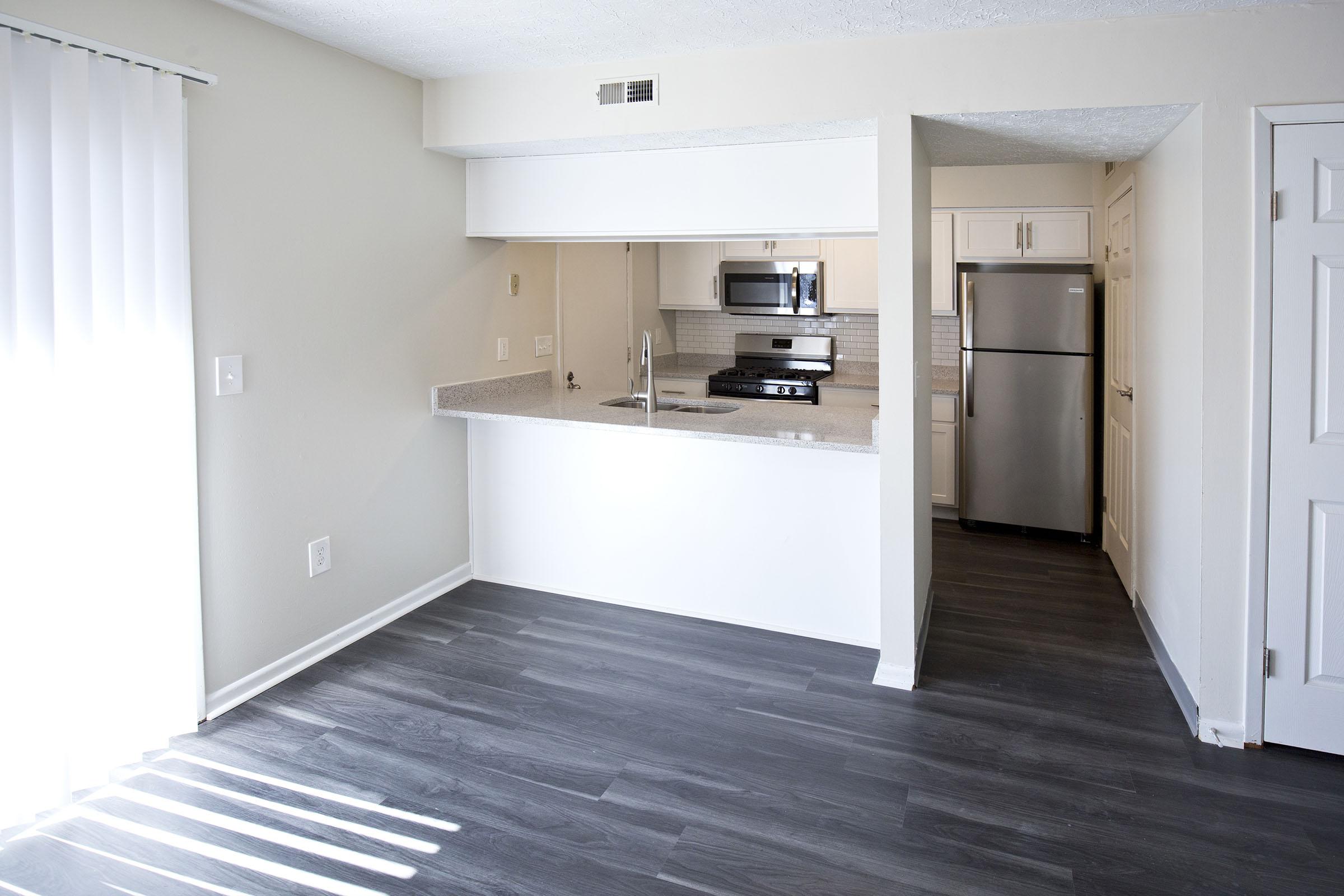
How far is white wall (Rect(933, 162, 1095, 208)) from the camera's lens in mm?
5234

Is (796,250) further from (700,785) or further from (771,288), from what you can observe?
(700,785)

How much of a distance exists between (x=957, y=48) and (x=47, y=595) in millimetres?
3218

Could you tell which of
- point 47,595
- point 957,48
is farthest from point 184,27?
point 957,48

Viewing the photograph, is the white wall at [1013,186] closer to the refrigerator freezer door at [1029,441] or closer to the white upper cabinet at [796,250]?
the white upper cabinet at [796,250]

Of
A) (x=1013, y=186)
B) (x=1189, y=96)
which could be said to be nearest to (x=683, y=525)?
(x=1189, y=96)

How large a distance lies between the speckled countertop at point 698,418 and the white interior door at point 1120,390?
1.28m

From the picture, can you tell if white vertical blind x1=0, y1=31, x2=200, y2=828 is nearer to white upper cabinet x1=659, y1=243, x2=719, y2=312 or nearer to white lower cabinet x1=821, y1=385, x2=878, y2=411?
white lower cabinet x1=821, y1=385, x2=878, y2=411

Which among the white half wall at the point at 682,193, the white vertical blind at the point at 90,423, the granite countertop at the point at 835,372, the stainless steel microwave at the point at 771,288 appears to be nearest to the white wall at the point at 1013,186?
the stainless steel microwave at the point at 771,288

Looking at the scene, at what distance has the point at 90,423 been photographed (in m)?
2.48

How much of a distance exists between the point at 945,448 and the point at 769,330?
1634mm

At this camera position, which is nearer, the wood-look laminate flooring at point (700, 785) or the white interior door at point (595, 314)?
the wood-look laminate flooring at point (700, 785)

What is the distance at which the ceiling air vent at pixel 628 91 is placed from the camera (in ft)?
11.0

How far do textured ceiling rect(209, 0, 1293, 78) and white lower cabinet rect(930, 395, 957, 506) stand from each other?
293cm

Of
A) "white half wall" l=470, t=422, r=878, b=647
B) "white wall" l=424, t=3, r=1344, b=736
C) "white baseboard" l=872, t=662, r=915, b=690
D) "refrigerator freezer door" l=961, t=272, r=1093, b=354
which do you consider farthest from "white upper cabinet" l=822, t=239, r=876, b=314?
"white baseboard" l=872, t=662, r=915, b=690
